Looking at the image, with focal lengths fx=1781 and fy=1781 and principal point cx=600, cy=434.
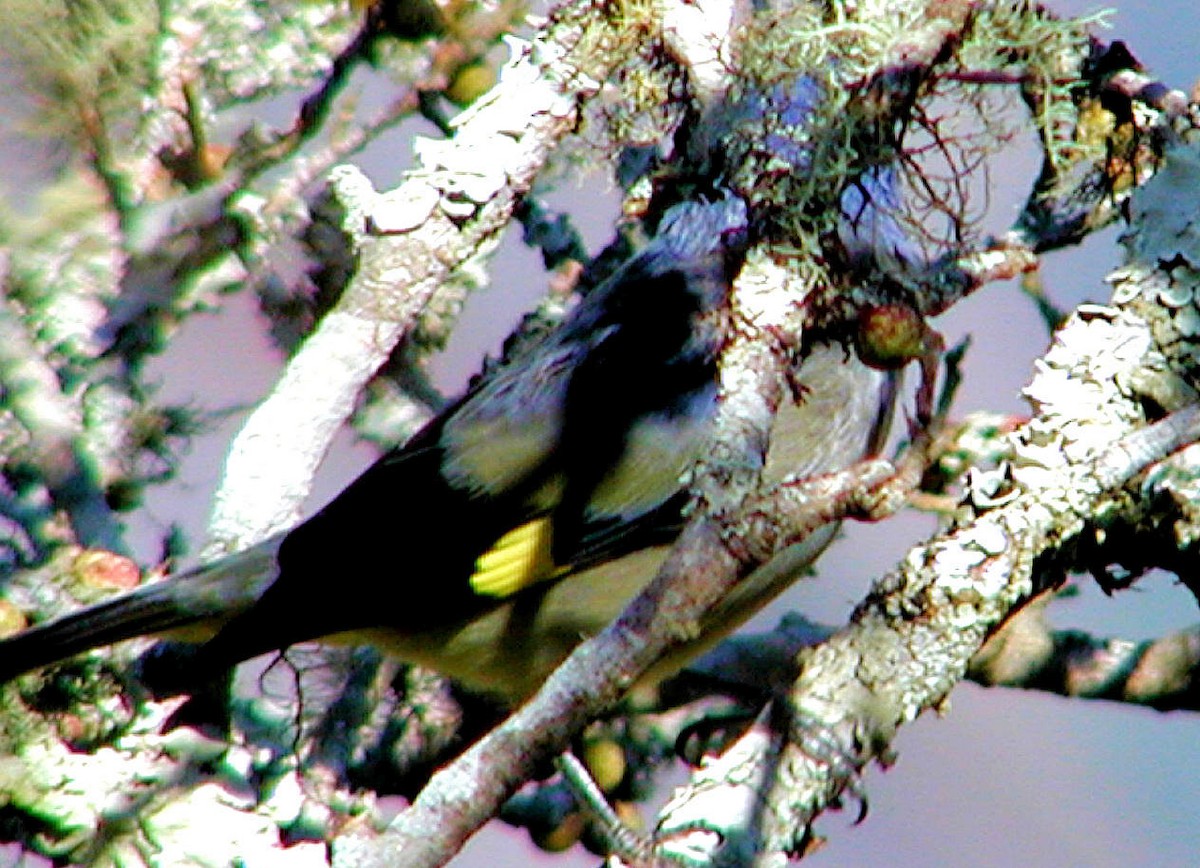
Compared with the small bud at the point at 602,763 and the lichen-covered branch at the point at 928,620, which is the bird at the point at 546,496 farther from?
the lichen-covered branch at the point at 928,620

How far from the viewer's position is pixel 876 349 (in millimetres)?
1886

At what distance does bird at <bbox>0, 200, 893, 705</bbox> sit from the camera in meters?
2.77

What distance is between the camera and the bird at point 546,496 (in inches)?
109

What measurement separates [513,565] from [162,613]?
0.58m

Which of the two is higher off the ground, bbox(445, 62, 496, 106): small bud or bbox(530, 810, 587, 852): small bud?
bbox(445, 62, 496, 106): small bud

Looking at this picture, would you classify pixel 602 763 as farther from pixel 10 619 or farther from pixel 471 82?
pixel 471 82

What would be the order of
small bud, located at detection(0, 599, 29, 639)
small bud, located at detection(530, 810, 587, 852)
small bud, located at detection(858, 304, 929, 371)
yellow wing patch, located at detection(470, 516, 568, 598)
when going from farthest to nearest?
yellow wing patch, located at detection(470, 516, 568, 598) < small bud, located at detection(530, 810, 587, 852) < small bud, located at detection(0, 599, 29, 639) < small bud, located at detection(858, 304, 929, 371)

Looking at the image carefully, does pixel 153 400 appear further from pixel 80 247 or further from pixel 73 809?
pixel 73 809

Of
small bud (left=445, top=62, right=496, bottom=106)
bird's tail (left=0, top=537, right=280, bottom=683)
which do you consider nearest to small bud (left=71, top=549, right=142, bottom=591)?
bird's tail (left=0, top=537, right=280, bottom=683)

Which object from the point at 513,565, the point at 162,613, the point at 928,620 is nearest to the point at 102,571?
the point at 162,613

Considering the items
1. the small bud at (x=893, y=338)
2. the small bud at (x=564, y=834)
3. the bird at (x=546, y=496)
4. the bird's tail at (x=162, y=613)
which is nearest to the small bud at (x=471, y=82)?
the bird at (x=546, y=496)

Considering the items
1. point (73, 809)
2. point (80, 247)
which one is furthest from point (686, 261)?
point (73, 809)

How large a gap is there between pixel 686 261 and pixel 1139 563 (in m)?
0.91

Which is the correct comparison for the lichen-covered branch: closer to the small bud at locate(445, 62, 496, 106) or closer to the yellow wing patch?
the yellow wing patch
